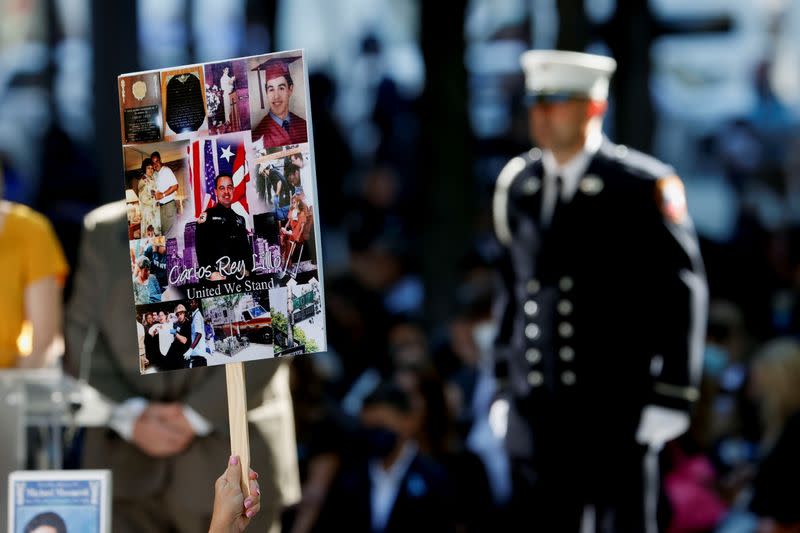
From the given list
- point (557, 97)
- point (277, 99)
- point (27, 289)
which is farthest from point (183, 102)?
point (557, 97)

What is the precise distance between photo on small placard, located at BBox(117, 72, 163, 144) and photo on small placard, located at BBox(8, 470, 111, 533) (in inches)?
30.2

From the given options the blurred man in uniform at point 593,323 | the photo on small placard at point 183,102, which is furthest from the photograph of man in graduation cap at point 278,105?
the blurred man in uniform at point 593,323

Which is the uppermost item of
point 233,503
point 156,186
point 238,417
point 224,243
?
point 156,186

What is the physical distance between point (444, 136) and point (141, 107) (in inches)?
211

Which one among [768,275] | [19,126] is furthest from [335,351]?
[19,126]

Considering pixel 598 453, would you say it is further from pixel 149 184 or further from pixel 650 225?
pixel 149 184

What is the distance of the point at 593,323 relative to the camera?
4707mm

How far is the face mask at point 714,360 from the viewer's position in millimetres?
7617

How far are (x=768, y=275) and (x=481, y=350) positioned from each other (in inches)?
124

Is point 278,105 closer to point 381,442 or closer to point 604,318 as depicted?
point 604,318

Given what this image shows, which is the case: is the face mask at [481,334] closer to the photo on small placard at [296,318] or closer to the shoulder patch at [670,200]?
the shoulder patch at [670,200]

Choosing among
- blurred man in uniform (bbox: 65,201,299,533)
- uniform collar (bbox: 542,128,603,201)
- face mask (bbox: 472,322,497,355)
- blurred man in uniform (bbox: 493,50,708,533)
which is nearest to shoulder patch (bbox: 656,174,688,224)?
→ blurred man in uniform (bbox: 493,50,708,533)

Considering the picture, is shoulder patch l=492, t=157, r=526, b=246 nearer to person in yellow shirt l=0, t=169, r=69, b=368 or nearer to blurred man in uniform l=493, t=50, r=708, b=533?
blurred man in uniform l=493, t=50, r=708, b=533

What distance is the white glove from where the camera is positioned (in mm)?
4582
